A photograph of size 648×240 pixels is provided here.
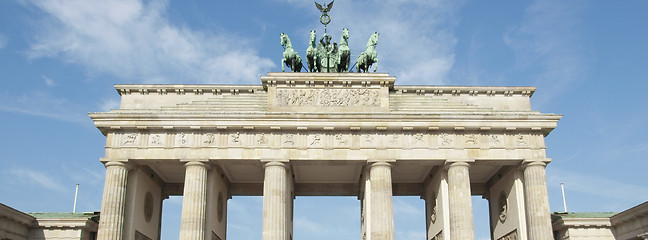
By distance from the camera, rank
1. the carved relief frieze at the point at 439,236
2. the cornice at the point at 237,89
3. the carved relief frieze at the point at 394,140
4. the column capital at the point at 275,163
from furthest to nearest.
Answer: the cornice at the point at 237,89
the carved relief frieze at the point at 439,236
the carved relief frieze at the point at 394,140
the column capital at the point at 275,163

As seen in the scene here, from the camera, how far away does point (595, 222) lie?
35.5 m

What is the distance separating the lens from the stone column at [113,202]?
32000mm

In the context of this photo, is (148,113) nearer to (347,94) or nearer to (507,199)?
(347,94)

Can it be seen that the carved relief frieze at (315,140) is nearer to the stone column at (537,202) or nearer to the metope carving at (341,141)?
the metope carving at (341,141)

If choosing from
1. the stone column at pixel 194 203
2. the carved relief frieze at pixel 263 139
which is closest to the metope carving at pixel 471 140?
the carved relief frieze at pixel 263 139

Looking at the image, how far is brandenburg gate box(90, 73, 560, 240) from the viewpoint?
1297 inches

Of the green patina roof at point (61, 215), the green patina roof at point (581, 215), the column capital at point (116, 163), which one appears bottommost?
the green patina roof at point (61, 215)

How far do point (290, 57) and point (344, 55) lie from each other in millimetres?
3359

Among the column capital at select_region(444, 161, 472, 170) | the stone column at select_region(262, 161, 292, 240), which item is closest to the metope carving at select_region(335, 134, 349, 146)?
the stone column at select_region(262, 161, 292, 240)

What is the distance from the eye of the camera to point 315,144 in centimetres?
3384

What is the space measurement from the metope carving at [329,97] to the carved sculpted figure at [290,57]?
267 cm

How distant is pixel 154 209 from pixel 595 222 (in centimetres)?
2662

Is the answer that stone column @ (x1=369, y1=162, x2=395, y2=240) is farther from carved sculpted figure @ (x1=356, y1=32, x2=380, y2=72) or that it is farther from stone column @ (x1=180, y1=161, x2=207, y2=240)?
stone column @ (x1=180, y1=161, x2=207, y2=240)

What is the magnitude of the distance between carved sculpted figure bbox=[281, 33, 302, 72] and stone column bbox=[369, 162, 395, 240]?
339 inches
